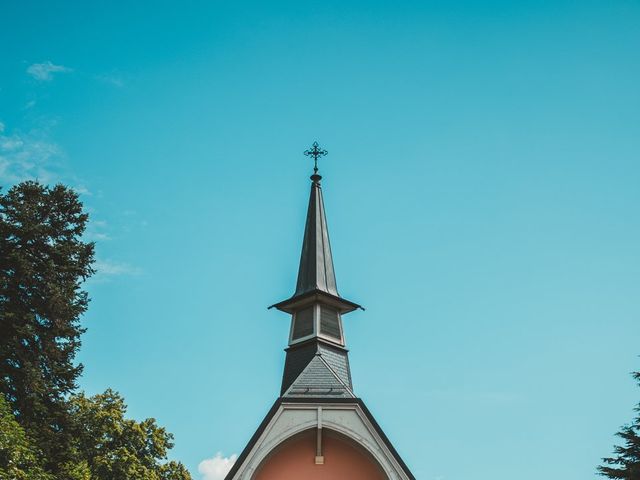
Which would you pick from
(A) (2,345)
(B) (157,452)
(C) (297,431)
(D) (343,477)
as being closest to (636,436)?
(D) (343,477)

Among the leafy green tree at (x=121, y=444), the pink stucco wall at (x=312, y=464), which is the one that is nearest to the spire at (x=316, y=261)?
the pink stucco wall at (x=312, y=464)

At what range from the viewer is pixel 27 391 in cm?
1883

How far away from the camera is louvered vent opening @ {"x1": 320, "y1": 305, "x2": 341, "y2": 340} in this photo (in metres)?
17.2

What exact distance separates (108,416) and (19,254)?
34.5 feet

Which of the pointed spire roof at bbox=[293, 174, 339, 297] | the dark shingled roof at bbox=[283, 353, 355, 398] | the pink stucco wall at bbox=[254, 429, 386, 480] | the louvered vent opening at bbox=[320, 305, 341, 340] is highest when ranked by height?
the pointed spire roof at bbox=[293, 174, 339, 297]

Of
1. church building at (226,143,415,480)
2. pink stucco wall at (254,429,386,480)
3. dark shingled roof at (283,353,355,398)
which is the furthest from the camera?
pink stucco wall at (254,429,386,480)

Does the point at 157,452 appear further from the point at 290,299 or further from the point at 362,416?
the point at 362,416

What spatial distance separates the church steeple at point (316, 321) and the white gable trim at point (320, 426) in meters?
1.37

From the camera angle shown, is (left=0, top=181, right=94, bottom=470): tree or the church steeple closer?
the church steeple

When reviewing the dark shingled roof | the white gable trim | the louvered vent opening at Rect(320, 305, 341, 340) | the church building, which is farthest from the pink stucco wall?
the louvered vent opening at Rect(320, 305, 341, 340)

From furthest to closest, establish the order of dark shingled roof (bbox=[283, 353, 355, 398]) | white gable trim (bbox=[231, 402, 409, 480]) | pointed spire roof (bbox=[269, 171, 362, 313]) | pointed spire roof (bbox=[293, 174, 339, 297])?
pointed spire roof (bbox=[293, 174, 339, 297]) < pointed spire roof (bbox=[269, 171, 362, 313]) < dark shingled roof (bbox=[283, 353, 355, 398]) < white gable trim (bbox=[231, 402, 409, 480])

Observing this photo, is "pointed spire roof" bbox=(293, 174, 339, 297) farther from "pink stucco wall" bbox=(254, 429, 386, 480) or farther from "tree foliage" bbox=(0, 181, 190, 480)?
"tree foliage" bbox=(0, 181, 190, 480)

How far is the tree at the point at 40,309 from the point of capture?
18.8 metres

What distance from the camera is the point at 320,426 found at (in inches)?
510
